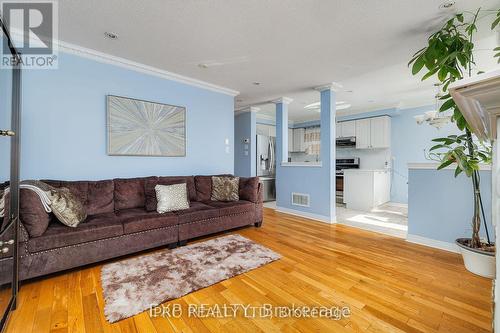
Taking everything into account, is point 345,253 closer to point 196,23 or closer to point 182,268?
point 182,268

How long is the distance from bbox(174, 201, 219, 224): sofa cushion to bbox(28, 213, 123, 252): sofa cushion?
666 millimetres

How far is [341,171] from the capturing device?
236 inches

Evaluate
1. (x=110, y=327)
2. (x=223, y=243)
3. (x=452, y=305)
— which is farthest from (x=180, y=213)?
(x=452, y=305)

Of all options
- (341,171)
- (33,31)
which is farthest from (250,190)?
(341,171)

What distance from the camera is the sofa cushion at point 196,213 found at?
2789mm

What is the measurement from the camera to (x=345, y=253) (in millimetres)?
2623

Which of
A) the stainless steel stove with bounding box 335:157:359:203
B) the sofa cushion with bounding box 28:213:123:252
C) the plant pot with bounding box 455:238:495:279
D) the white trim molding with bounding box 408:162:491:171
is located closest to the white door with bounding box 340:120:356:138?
the stainless steel stove with bounding box 335:157:359:203

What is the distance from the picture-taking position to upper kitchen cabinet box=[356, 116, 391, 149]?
559 cm

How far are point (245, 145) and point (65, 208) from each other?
4.37 metres

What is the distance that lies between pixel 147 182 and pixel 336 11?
295cm

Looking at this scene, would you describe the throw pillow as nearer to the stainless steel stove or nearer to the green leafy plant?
the green leafy plant

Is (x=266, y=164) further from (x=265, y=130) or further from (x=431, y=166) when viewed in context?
(x=431, y=166)

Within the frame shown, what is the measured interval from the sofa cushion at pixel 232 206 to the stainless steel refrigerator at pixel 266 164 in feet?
8.24

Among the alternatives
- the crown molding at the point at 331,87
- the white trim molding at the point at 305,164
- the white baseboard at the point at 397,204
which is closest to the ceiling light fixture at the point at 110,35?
the crown molding at the point at 331,87
